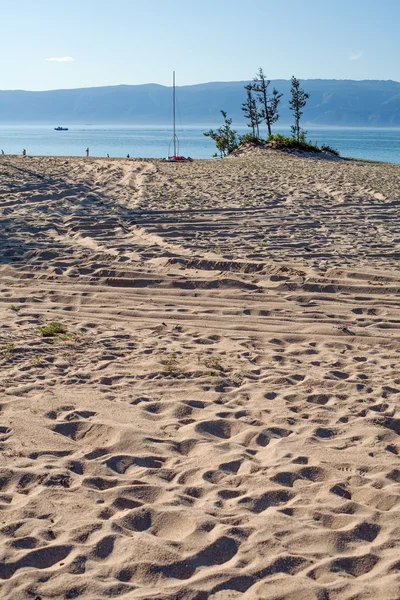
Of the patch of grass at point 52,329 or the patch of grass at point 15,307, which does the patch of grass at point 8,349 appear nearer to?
the patch of grass at point 52,329

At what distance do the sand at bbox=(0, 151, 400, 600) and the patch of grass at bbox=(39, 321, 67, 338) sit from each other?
0.14ft

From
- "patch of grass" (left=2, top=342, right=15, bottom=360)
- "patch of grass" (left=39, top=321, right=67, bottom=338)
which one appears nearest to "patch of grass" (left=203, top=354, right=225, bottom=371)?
"patch of grass" (left=39, top=321, right=67, bottom=338)

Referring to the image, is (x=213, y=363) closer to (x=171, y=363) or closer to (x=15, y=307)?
(x=171, y=363)

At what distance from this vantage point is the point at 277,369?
5.93 m

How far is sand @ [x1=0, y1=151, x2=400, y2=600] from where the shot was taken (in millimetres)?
3404

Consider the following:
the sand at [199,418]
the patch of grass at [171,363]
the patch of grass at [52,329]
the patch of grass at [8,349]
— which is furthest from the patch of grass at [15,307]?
the patch of grass at [171,363]

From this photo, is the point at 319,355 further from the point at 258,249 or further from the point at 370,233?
the point at 370,233

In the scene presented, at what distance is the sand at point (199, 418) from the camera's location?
11.2 feet

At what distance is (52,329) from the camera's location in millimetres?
6742

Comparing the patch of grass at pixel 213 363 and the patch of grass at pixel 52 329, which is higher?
the patch of grass at pixel 52 329

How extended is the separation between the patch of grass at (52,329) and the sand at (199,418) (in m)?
0.04

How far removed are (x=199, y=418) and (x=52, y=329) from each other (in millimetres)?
2283

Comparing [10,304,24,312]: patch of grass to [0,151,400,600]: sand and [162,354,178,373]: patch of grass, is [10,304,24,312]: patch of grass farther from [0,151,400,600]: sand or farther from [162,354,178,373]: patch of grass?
[162,354,178,373]: patch of grass

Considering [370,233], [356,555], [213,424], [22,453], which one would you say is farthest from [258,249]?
[356,555]
